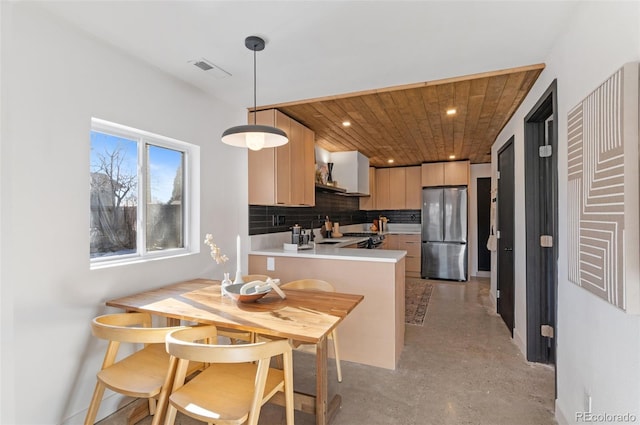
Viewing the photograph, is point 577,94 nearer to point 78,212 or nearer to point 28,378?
point 78,212

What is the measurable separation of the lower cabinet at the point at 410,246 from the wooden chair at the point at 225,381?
5216mm

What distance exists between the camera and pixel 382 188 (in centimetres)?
704

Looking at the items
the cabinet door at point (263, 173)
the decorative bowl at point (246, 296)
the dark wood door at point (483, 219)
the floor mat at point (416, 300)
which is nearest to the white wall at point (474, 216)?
the dark wood door at point (483, 219)

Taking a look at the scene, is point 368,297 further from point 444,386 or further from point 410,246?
point 410,246

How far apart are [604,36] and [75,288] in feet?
9.99

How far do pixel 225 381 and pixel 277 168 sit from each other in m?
2.14

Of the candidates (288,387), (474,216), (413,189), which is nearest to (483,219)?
(474,216)

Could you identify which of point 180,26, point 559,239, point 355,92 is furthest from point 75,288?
point 559,239

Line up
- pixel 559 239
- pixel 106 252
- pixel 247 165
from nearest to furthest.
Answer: pixel 559 239
pixel 106 252
pixel 247 165

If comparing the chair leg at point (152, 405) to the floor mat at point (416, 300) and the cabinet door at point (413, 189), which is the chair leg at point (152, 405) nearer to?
the floor mat at point (416, 300)

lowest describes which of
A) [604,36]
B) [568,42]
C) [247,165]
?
[247,165]

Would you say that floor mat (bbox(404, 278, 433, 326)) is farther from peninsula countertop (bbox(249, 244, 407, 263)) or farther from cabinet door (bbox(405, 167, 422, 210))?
cabinet door (bbox(405, 167, 422, 210))

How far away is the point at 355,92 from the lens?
2.78m

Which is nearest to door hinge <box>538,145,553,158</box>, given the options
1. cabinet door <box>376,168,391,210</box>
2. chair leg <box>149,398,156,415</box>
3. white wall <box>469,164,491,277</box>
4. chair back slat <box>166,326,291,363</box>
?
chair back slat <box>166,326,291,363</box>
